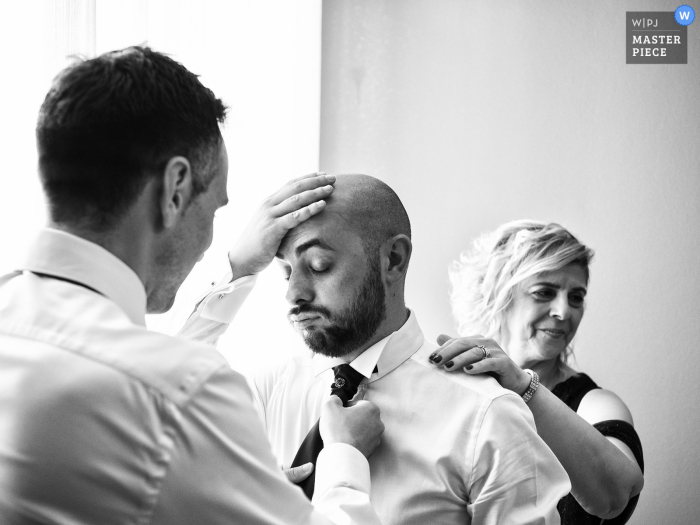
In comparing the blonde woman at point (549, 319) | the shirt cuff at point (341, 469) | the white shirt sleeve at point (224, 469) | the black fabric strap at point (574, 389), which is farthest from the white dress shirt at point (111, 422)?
the black fabric strap at point (574, 389)

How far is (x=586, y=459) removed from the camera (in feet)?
5.17

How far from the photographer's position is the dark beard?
4.48 feet

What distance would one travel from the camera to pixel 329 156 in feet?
9.46

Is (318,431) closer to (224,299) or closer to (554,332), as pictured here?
(224,299)

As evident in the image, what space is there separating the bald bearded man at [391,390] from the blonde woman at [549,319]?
52 cm

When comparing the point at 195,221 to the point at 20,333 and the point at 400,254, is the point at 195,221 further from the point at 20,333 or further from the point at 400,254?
the point at 400,254

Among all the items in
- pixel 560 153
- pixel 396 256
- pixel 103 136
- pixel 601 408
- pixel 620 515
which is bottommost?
pixel 620 515

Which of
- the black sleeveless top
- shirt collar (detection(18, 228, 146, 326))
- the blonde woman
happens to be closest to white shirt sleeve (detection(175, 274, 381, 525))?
shirt collar (detection(18, 228, 146, 326))

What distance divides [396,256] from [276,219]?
0.25m

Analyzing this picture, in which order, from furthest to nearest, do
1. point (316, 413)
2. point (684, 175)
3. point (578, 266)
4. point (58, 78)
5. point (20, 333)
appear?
point (684, 175)
point (578, 266)
point (316, 413)
point (58, 78)
point (20, 333)

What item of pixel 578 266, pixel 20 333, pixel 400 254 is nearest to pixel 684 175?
pixel 578 266

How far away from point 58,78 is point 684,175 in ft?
8.12

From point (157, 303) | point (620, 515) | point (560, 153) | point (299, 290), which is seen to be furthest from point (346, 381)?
point (560, 153)

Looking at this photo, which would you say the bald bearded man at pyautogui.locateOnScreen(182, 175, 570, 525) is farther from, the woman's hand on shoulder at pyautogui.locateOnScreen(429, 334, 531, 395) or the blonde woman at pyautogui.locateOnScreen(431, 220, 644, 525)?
the blonde woman at pyautogui.locateOnScreen(431, 220, 644, 525)
